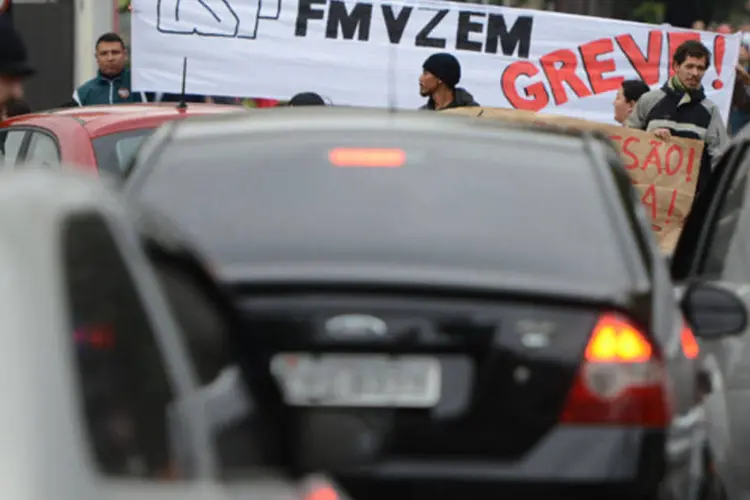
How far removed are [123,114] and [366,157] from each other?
539 centimetres

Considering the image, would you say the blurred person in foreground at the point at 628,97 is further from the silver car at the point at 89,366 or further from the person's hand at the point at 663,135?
the silver car at the point at 89,366

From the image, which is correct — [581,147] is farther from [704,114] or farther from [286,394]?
[704,114]

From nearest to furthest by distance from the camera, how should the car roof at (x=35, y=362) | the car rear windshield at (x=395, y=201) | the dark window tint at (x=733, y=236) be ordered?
the car roof at (x=35, y=362), the car rear windshield at (x=395, y=201), the dark window tint at (x=733, y=236)

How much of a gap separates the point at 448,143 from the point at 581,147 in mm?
397

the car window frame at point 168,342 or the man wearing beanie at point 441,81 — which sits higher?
the car window frame at point 168,342

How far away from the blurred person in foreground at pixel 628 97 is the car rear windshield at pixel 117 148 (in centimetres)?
571

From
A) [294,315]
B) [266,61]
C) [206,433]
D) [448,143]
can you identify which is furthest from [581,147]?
[266,61]

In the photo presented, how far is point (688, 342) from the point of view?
19.7 ft

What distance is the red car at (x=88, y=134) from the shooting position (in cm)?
1084

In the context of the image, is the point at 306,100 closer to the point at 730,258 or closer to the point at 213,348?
the point at 730,258

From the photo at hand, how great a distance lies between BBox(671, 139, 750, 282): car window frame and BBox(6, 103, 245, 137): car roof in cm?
355

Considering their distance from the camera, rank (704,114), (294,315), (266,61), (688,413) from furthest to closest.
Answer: (266,61) < (704,114) < (688,413) < (294,315)

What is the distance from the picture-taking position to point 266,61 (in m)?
17.1

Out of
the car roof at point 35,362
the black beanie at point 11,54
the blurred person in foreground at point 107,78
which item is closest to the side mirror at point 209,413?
the car roof at point 35,362
